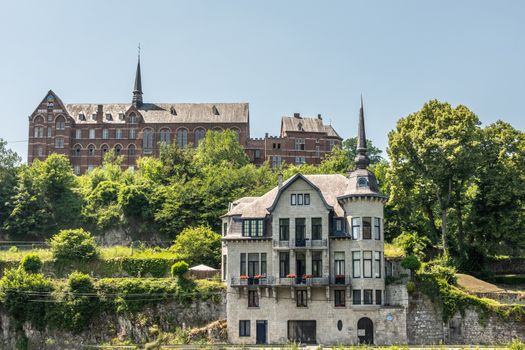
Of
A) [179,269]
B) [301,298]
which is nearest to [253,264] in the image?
[301,298]

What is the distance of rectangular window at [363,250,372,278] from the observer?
163ft

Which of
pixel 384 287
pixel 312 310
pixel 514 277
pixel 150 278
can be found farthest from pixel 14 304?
pixel 514 277

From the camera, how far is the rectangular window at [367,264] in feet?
163

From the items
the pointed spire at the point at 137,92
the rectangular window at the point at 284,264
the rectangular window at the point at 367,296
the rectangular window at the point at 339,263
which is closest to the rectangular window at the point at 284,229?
the rectangular window at the point at 284,264

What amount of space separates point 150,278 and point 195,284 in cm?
398

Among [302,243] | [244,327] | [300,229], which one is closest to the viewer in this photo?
[302,243]

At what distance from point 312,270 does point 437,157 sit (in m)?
14.1

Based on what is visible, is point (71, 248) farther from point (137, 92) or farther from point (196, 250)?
point (137, 92)

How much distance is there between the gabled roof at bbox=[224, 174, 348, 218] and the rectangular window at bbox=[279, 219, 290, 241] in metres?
1.22

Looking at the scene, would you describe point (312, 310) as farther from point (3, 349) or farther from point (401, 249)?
point (3, 349)

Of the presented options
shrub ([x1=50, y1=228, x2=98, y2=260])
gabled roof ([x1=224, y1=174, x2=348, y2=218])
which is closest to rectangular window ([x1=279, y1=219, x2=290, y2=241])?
gabled roof ([x1=224, y1=174, x2=348, y2=218])

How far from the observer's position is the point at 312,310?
165ft

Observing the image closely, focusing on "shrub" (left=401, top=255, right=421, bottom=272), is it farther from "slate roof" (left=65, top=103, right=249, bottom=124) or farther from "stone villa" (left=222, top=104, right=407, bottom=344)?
"slate roof" (left=65, top=103, right=249, bottom=124)

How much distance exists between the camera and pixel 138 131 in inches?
4434
